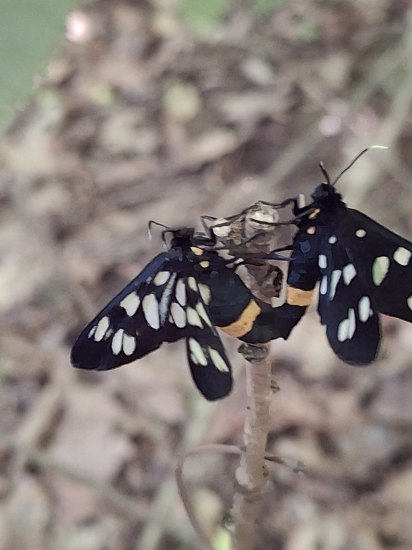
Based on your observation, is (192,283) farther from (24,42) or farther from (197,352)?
(24,42)

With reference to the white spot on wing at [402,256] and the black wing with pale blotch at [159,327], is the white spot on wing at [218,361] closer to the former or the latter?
the black wing with pale blotch at [159,327]

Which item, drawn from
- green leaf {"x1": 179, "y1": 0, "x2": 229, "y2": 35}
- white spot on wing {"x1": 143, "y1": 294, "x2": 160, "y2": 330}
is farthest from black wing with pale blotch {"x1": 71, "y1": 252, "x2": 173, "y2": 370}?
green leaf {"x1": 179, "y1": 0, "x2": 229, "y2": 35}

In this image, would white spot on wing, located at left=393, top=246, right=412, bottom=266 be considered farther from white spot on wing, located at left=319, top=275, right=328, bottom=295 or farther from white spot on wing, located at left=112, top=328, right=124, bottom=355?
white spot on wing, located at left=112, top=328, right=124, bottom=355

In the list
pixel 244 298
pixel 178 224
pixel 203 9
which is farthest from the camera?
pixel 178 224

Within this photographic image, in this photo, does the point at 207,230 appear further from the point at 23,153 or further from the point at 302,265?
the point at 23,153

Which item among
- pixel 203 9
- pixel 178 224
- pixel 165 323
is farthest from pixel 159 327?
pixel 178 224

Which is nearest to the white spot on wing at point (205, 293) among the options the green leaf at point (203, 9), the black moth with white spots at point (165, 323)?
the black moth with white spots at point (165, 323)

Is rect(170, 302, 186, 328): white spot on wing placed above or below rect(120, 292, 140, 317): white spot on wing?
below
